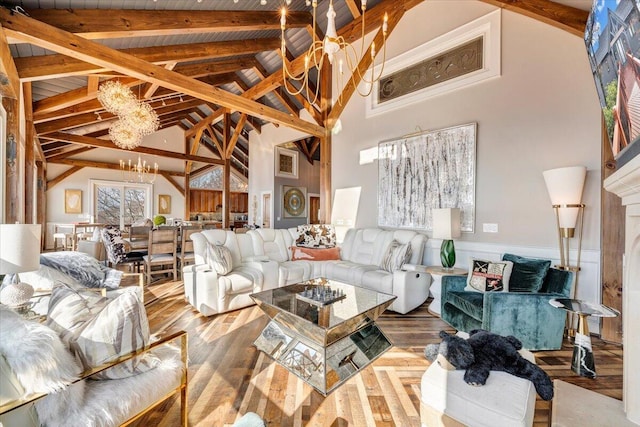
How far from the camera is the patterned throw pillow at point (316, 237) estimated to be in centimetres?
465

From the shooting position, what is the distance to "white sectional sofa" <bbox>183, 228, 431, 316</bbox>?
3.21 meters

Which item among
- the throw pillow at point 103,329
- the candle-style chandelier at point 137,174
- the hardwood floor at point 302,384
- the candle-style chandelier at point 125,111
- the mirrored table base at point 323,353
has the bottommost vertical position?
the hardwood floor at point 302,384

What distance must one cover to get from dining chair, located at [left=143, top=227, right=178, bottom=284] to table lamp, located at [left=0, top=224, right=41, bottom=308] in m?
2.74

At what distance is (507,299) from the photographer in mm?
2357

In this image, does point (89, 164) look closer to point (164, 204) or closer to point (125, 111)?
point (164, 204)

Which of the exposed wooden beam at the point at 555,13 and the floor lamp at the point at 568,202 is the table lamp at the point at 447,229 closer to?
the floor lamp at the point at 568,202

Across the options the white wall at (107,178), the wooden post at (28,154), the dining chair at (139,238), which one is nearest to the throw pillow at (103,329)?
the dining chair at (139,238)

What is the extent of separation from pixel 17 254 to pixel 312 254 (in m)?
3.34

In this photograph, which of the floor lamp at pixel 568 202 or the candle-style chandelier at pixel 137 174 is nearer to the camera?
the floor lamp at pixel 568 202

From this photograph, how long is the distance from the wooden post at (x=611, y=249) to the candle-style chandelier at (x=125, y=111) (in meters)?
6.13

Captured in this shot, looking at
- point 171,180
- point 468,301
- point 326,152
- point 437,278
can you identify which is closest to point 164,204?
point 171,180

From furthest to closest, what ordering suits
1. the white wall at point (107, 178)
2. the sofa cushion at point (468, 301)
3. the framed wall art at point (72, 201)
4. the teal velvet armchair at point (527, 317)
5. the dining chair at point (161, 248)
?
the framed wall art at point (72, 201)
the white wall at point (107, 178)
the dining chair at point (161, 248)
the sofa cushion at point (468, 301)
the teal velvet armchair at point (527, 317)

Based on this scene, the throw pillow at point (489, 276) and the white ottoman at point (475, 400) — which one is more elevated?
the throw pillow at point (489, 276)

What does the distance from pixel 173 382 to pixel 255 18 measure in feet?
15.1
